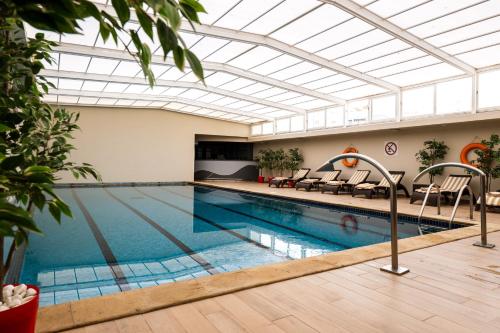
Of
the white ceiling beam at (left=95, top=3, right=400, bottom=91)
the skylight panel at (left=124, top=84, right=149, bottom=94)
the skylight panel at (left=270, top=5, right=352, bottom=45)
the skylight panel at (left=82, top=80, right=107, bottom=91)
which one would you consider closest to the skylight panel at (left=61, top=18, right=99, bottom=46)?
the white ceiling beam at (left=95, top=3, right=400, bottom=91)

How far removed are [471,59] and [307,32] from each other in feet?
13.9

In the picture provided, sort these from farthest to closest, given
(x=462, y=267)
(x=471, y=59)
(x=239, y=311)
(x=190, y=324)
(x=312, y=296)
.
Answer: (x=471, y=59) < (x=462, y=267) < (x=312, y=296) < (x=239, y=311) < (x=190, y=324)

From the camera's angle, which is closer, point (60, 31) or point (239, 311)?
point (60, 31)

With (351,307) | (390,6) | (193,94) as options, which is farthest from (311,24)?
(193,94)

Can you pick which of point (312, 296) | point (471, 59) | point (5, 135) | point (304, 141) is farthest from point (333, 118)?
point (5, 135)

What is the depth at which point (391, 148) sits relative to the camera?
11516 mm

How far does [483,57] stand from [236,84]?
700 centimetres

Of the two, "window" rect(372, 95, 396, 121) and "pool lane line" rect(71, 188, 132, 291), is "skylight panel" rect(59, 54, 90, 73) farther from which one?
"window" rect(372, 95, 396, 121)

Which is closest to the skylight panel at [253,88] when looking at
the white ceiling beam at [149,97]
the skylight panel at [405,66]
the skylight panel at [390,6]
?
the white ceiling beam at [149,97]

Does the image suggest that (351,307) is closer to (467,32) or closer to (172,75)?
(467,32)

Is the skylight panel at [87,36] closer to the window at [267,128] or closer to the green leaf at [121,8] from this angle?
the green leaf at [121,8]

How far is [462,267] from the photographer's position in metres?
3.04

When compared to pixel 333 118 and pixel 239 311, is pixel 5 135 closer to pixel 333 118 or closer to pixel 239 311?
pixel 239 311

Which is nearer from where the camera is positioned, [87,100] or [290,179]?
[87,100]
